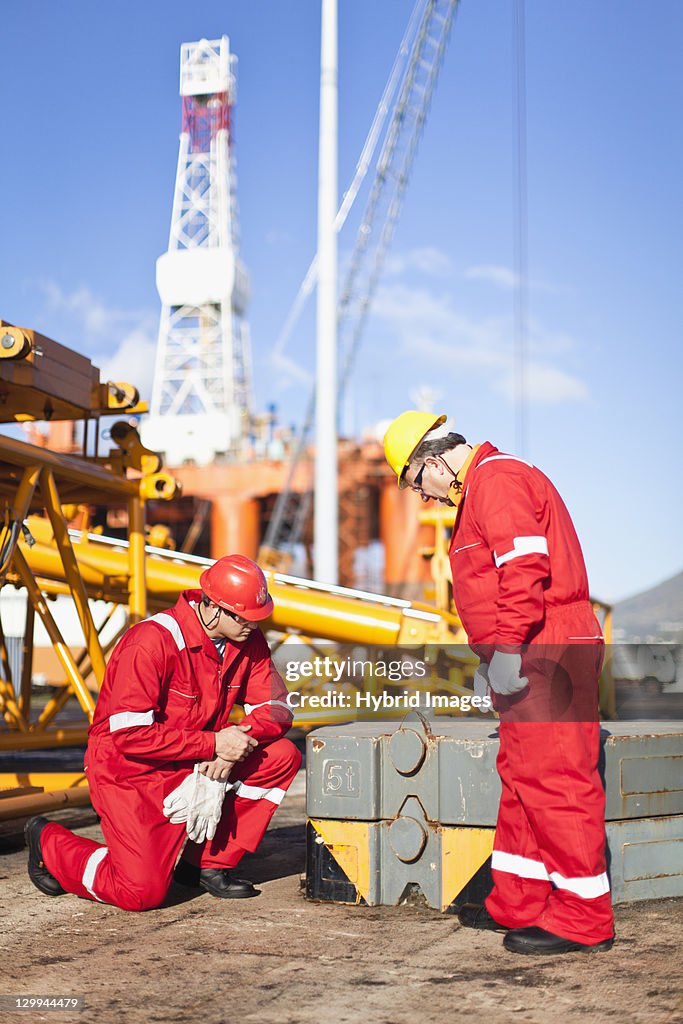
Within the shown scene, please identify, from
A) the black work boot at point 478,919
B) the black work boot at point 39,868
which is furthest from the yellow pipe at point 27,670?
the black work boot at point 478,919

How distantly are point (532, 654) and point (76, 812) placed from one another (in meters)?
3.63

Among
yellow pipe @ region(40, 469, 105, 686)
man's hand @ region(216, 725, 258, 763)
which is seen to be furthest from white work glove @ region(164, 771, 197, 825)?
yellow pipe @ region(40, 469, 105, 686)

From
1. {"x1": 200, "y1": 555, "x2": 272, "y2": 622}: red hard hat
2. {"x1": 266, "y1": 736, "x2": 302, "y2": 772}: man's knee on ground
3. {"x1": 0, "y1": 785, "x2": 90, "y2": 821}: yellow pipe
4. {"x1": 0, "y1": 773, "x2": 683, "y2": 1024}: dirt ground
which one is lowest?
{"x1": 0, "y1": 773, "x2": 683, "y2": 1024}: dirt ground

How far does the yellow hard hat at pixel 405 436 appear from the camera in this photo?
3438mm

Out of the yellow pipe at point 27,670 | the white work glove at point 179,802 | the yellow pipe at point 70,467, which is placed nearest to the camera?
the white work glove at point 179,802

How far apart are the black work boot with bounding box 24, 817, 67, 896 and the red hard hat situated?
A: 1.06 m

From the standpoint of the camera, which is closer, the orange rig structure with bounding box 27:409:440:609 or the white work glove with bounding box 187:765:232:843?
the white work glove with bounding box 187:765:232:843

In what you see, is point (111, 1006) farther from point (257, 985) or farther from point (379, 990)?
point (379, 990)

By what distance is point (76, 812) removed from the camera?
5.85m

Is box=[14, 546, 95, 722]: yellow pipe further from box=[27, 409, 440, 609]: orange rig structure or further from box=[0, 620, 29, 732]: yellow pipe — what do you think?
box=[27, 409, 440, 609]: orange rig structure

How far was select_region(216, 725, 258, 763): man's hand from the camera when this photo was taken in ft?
11.9

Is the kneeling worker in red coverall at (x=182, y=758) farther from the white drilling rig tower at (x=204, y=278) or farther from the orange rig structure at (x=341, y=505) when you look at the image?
the white drilling rig tower at (x=204, y=278)

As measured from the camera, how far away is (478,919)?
336 cm

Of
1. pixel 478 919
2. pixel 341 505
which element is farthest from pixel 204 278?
pixel 478 919
